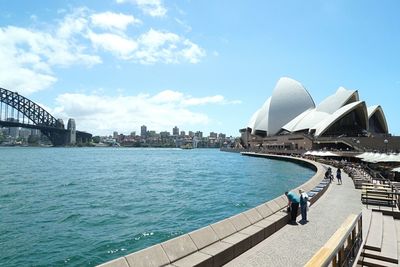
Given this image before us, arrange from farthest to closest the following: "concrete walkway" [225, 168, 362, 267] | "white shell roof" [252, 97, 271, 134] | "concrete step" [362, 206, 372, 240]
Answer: "white shell roof" [252, 97, 271, 134]
"concrete step" [362, 206, 372, 240]
"concrete walkway" [225, 168, 362, 267]

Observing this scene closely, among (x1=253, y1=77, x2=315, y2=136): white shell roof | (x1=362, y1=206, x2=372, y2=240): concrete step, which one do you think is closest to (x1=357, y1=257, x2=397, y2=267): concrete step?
(x1=362, y1=206, x2=372, y2=240): concrete step

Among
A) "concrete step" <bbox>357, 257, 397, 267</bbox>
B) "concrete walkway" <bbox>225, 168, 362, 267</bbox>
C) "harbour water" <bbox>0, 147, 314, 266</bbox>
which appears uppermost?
"concrete step" <bbox>357, 257, 397, 267</bbox>

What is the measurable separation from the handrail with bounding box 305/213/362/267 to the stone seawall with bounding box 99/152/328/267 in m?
1.78

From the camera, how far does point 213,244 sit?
204 inches

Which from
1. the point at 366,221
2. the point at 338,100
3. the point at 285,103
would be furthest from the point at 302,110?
A: the point at 366,221

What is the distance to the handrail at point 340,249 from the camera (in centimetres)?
269

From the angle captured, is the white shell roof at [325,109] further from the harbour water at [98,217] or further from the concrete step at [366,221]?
the concrete step at [366,221]

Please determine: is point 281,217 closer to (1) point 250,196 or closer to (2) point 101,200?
(1) point 250,196

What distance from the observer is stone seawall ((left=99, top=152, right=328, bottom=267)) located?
4.30m

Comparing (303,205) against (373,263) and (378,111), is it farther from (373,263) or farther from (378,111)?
(378,111)

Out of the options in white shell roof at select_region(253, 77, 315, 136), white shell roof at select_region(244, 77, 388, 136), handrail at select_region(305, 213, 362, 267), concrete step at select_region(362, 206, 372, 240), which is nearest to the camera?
handrail at select_region(305, 213, 362, 267)

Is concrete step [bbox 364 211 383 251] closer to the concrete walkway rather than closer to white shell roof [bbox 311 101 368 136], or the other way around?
the concrete walkway

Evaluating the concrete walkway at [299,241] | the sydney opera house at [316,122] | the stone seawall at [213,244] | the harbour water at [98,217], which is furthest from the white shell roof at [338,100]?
the stone seawall at [213,244]

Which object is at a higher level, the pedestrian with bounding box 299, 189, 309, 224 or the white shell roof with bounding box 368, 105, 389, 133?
the white shell roof with bounding box 368, 105, 389, 133
